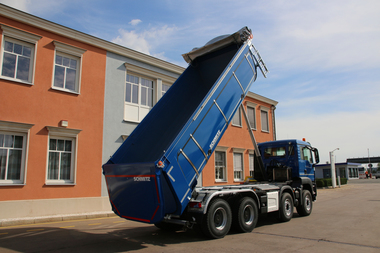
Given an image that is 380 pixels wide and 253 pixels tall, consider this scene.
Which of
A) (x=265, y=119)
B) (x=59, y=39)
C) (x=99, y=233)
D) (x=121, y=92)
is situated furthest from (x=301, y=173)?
(x=265, y=119)

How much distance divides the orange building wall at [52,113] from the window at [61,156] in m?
0.21

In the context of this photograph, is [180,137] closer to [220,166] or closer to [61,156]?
[61,156]

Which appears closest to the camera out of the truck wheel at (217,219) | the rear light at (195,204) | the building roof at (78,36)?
the rear light at (195,204)

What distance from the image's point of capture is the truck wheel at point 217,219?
6137 millimetres

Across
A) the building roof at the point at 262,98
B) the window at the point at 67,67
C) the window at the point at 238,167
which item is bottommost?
the window at the point at 238,167

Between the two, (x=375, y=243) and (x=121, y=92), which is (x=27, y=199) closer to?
(x=121, y=92)

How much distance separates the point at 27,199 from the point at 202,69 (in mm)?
7885

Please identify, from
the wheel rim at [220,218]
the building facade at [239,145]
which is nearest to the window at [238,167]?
the building facade at [239,145]

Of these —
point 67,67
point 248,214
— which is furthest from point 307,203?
point 67,67

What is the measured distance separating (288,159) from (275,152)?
584 millimetres

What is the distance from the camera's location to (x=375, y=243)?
583 centimetres

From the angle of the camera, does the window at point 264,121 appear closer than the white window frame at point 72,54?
No

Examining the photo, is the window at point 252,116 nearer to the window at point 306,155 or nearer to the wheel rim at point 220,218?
the window at point 306,155

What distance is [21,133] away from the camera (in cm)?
1068
